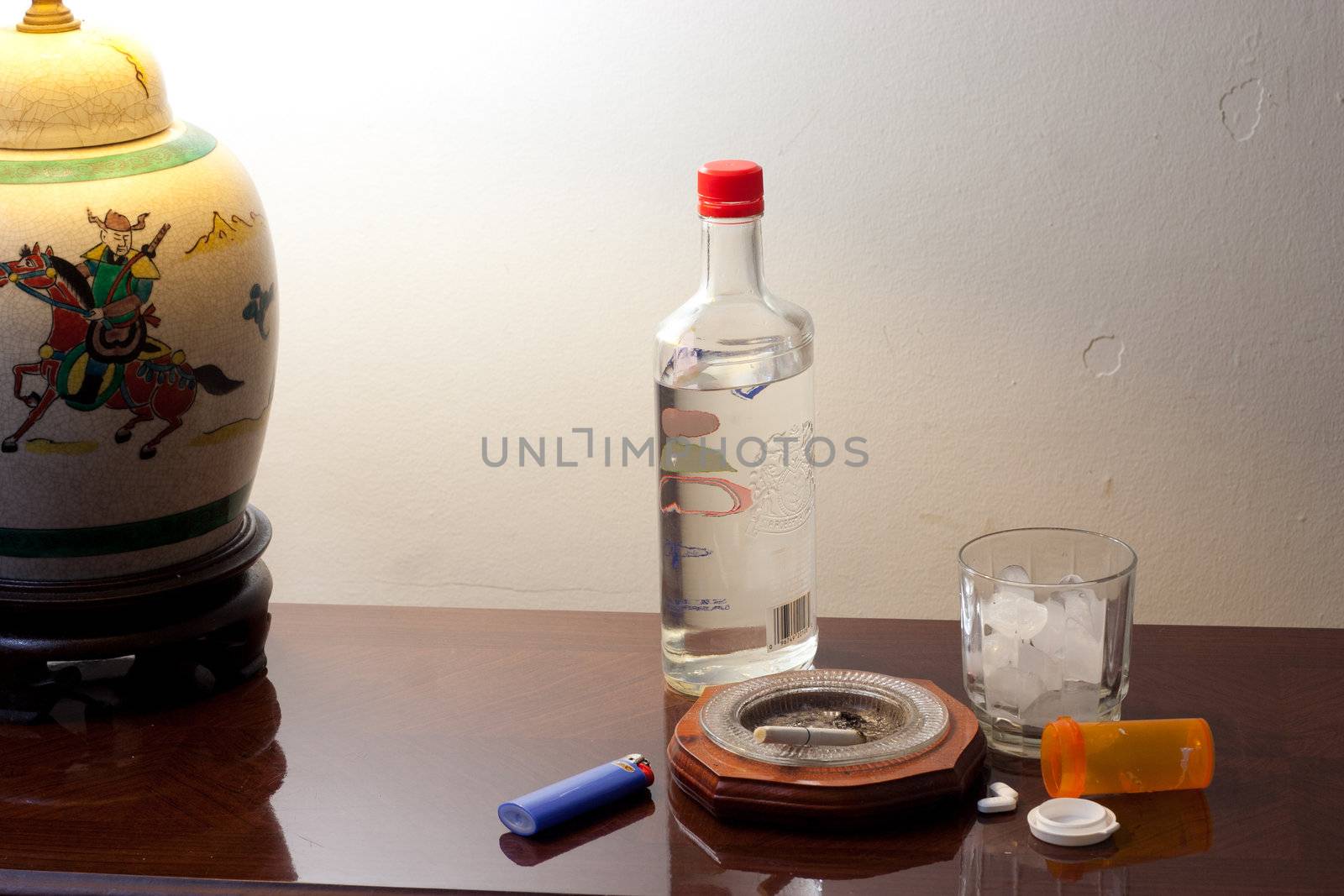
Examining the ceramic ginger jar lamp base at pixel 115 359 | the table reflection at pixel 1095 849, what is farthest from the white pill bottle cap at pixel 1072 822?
the ceramic ginger jar lamp base at pixel 115 359

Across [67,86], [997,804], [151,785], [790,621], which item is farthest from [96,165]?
[997,804]

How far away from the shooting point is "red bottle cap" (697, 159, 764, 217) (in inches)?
28.7

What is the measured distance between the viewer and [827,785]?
648 millimetres

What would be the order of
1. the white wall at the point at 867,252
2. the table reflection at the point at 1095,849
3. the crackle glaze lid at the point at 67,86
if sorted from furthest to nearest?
the white wall at the point at 867,252 < the crackle glaze lid at the point at 67,86 < the table reflection at the point at 1095,849

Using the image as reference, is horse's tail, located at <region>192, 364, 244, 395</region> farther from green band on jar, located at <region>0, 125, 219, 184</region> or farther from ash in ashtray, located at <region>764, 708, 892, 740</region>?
ash in ashtray, located at <region>764, 708, 892, 740</region>

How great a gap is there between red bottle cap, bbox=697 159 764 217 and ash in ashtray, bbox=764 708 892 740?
0.26m

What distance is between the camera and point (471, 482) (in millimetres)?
1266

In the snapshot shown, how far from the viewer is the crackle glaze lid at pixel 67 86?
723 mm

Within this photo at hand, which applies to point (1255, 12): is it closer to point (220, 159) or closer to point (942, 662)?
point (942, 662)

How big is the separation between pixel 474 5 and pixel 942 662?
62 centimetres

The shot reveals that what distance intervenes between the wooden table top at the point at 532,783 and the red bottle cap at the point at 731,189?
0.89 ft

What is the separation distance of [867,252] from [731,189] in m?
0.44

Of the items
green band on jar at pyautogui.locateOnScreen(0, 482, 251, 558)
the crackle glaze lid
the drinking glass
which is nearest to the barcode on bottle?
the drinking glass

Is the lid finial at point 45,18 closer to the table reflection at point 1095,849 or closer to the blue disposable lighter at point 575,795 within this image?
the blue disposable lighter at point 575,795
